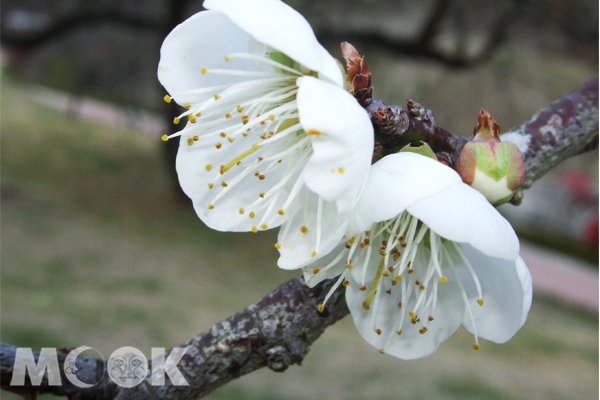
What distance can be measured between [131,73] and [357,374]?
346 centimetres

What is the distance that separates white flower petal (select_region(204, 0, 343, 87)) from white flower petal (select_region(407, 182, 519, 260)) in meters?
0.13

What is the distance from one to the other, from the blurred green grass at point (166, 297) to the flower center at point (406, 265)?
2.97ft

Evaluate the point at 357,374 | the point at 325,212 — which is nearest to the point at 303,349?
the point at 325,212

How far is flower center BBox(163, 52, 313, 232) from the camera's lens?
544 millimetres

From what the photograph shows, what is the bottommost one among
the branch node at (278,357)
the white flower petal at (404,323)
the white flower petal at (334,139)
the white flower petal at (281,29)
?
the branch node at (278,357)

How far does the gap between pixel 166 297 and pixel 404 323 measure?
9.14ft

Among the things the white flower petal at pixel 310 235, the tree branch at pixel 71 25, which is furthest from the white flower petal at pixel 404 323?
the tree branch at pixel 71 25

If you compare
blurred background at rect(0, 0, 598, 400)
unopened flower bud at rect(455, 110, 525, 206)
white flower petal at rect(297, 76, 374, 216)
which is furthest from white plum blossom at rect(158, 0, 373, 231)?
blurred background at rect(0, 0, 598, 400)

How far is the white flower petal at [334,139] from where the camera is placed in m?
0.45

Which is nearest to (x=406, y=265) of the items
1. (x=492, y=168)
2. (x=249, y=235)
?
(x=492, y=168)

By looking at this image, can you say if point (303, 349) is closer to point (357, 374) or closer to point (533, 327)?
point (357, 374)

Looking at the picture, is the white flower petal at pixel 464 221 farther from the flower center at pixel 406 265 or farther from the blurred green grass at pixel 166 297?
the blurred green grass at pixel 166 297

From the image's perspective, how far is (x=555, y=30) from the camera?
337 centimetres

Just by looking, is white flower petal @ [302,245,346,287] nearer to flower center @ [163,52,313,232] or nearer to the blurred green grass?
flower center @ [163,52,313,232]
